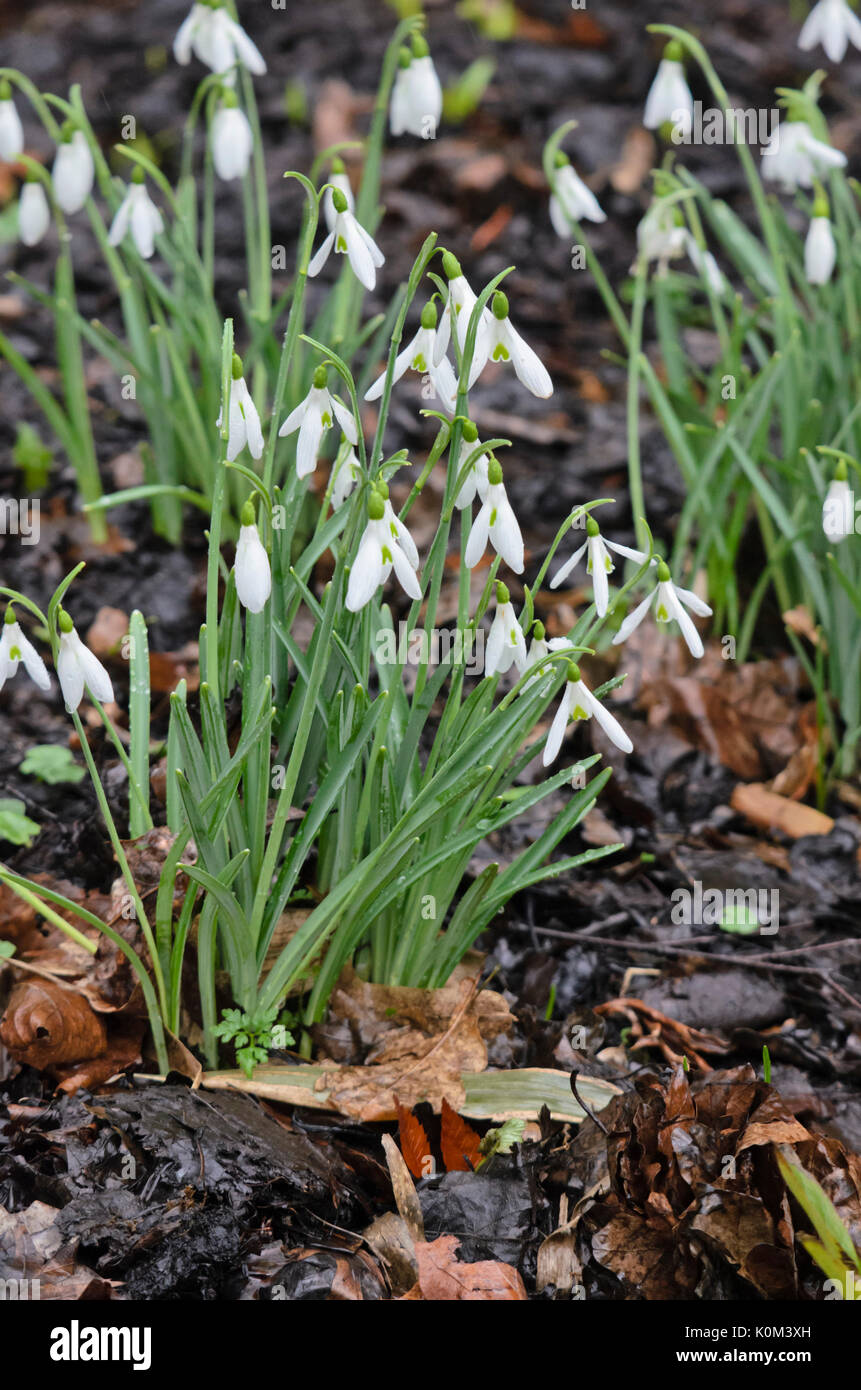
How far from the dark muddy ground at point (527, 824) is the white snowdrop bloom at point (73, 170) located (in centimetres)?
94

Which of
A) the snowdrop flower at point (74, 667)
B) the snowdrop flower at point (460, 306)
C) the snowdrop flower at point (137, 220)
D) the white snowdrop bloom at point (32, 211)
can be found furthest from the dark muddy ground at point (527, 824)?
the snowdrop flower at point (460, 306)

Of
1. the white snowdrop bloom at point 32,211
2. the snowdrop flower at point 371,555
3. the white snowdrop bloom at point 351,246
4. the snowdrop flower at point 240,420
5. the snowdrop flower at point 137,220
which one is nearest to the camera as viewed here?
the snowdrop flower at point 371,555

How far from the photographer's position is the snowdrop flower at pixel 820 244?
2936 millimetres

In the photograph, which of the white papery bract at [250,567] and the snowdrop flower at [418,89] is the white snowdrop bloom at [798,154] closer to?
the snowdrop flower at [418,89]

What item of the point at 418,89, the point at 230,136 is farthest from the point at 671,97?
the point at 230,136

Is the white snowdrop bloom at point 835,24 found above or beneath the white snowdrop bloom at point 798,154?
above

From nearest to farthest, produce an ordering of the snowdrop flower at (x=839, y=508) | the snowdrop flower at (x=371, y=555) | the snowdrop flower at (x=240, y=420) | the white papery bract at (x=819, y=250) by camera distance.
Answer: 1. the snowdrop flower at (x=371, y=555)
2. the snowdrop flower at (x=240, y=420)
3. the snowdrop flower at (x=839, y=508)
4. the white papery bract at (x=819, y=250)

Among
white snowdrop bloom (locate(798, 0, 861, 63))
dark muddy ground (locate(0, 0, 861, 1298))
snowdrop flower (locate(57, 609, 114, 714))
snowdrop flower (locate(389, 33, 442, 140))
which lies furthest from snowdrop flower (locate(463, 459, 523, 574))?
white snowdrop bloom (locate(798, 0, 861, 63))

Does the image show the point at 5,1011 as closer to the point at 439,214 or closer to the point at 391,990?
the point at 391,990

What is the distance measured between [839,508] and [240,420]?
1.39m

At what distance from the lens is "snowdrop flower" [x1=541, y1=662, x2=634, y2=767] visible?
6.02ft

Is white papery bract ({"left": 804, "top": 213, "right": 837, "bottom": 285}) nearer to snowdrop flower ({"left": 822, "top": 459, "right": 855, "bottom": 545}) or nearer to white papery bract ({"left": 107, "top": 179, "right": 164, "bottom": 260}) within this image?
snowdrop flower ({"left": 822, "top": 459, "right": 855, "bottom": 545})

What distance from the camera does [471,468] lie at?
5.90 feet
